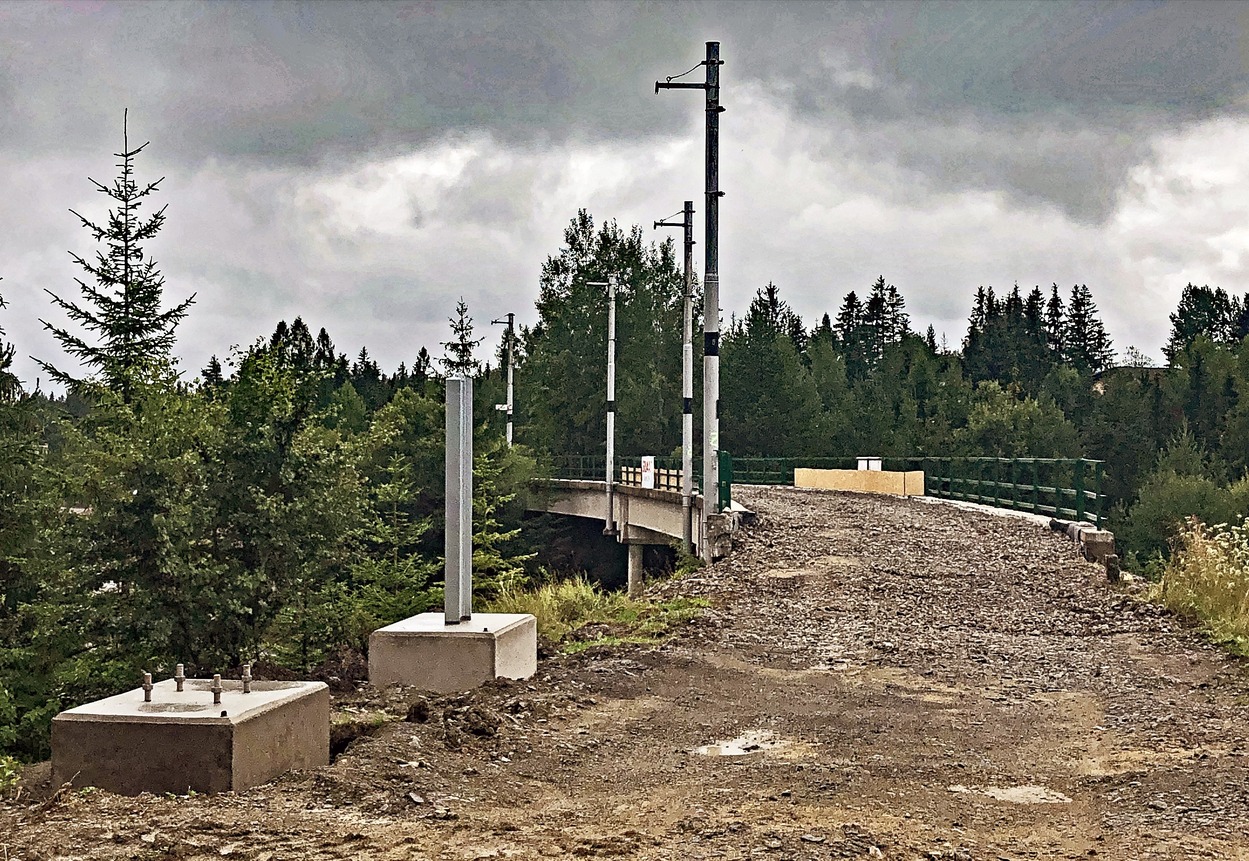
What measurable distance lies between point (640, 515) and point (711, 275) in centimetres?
2396

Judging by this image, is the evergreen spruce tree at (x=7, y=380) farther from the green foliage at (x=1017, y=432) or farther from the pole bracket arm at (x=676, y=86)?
the green foliage at (x=1017, y=432)

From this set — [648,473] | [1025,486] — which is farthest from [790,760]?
[648,473]

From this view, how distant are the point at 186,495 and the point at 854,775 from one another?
970 centimetres

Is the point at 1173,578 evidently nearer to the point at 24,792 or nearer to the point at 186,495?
the point at 186,495

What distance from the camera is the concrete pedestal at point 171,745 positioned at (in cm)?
670

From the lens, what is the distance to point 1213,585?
1435 cm

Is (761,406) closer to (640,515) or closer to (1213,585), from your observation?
(640,515)

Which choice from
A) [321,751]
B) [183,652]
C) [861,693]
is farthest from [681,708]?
[183,652]

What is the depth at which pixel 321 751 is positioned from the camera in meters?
7.61

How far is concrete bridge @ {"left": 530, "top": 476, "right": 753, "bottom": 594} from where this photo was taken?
23.4 m

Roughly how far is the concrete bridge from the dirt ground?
25.6 feet

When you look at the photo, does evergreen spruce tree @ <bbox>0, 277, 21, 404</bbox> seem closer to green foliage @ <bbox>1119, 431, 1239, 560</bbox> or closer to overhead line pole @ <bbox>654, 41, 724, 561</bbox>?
overhead line pole @ <bbox>654, 41, 724, 561</bbox>

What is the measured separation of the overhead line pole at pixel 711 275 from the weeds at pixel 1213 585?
Answer: 30.7ft

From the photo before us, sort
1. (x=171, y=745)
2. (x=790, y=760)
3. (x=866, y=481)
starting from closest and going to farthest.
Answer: (x=171, y=745), (x=790, y=760), (x=866, y=481)
